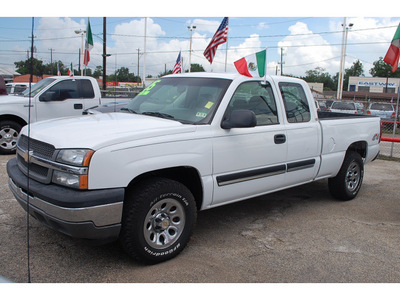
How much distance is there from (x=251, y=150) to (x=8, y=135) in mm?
6668

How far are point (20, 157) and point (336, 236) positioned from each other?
11.7ft

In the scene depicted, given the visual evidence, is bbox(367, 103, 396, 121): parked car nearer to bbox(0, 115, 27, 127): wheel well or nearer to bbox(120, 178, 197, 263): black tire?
bbox(0, 115, 27, 127): wheel well

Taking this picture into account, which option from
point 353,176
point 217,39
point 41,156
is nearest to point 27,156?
point 41,156

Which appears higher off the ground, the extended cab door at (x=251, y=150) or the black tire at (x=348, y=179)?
the extended cab door at (x=251, y=150)

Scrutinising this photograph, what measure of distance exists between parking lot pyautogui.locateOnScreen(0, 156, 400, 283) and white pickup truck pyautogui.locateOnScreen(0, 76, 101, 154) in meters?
3.56

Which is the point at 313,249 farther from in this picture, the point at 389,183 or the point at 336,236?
the point at 389,183

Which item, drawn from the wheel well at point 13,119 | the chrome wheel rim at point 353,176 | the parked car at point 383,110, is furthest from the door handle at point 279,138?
the parked car at point 383,110

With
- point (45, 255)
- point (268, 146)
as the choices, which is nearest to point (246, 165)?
point (268, 146)

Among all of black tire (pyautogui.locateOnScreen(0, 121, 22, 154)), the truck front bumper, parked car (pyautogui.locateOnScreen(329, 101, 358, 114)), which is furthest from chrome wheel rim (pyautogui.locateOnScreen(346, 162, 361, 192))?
parked car (pyautogui.locateOnScreen(329, 101, 358, 114))

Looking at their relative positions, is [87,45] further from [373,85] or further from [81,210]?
[373,85]

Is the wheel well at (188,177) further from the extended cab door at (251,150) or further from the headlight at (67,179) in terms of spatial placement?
the headlight at (67,179)

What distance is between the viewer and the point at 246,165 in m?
4.14

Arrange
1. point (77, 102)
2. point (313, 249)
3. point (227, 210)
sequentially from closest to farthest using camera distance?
point (313, 249)
point (227, 210)
point (77, 102)

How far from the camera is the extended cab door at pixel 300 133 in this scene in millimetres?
4699
